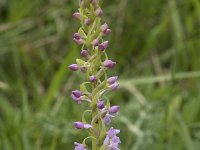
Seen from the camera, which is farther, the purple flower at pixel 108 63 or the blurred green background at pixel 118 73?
the blurred green background at pixel 118 73

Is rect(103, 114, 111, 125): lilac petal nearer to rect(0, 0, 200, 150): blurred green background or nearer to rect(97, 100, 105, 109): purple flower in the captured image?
rect(97, 100, 105, 109): purple flower

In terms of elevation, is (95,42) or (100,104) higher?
(95,42)

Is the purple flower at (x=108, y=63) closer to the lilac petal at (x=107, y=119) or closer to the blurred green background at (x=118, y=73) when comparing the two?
the lilac petal at (x=107, y=119)

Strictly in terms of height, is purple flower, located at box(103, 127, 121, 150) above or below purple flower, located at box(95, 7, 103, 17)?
below

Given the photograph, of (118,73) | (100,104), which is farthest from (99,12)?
(118,73)

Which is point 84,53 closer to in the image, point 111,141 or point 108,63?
point 108,63

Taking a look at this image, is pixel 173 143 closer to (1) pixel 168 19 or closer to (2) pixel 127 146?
(2) pixel 127 146

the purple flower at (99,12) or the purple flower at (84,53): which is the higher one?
the purple flower at (99,12)

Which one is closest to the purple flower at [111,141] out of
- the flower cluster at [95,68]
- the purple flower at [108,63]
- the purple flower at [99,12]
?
the flower cluster at [95,68]

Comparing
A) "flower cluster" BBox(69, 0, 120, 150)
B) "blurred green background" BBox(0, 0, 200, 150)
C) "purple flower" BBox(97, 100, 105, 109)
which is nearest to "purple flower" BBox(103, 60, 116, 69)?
"flower cluster" BBox(69, 0, 120, 150)

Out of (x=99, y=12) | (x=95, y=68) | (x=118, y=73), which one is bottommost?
(x=95, y=68)
